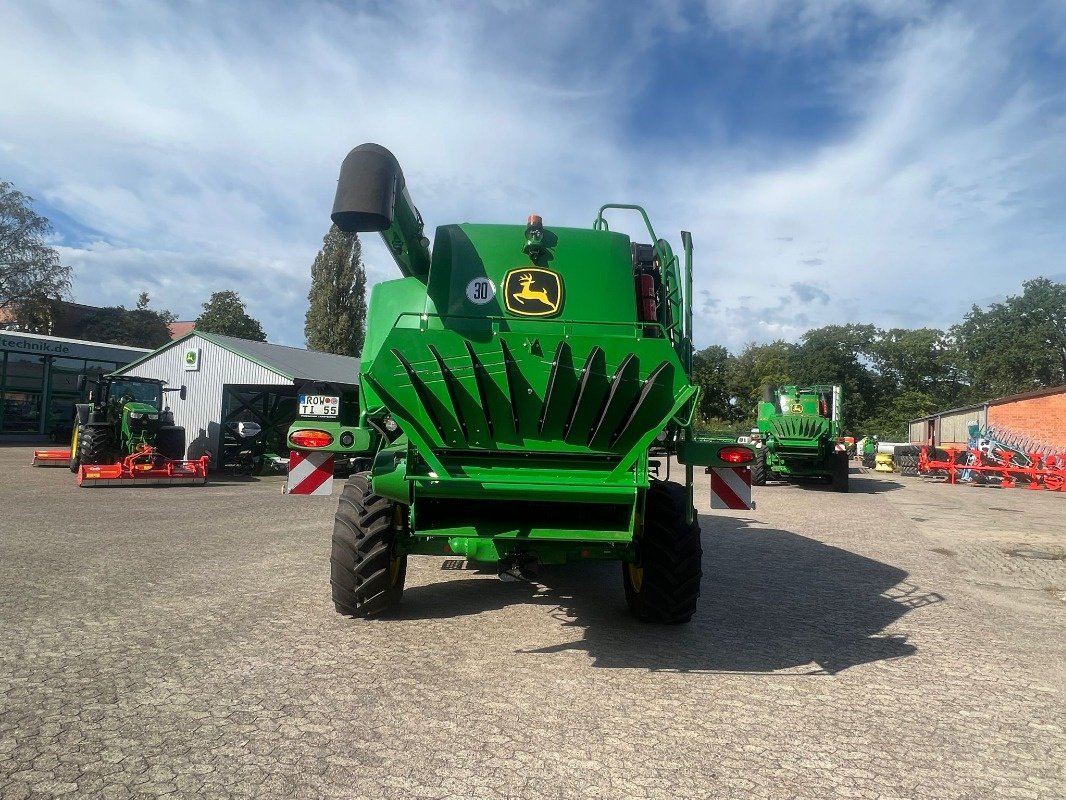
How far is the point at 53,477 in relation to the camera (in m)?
16.6

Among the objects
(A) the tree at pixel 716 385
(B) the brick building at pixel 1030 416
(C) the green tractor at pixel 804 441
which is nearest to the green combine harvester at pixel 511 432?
(C) the green tractor at pixel 804 441

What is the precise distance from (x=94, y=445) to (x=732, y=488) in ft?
53.7

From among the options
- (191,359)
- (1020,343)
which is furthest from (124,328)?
(1020,343)

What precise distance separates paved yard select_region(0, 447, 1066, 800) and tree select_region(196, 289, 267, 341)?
58689mm

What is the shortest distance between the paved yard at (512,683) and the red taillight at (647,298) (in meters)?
2.43

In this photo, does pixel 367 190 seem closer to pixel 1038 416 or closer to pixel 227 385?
pixel 227 385

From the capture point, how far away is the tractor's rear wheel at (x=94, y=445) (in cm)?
1677

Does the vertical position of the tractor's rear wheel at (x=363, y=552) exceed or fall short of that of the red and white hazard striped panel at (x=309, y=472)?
it falls short

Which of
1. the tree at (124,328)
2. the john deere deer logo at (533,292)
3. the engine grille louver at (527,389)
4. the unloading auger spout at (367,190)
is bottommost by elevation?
the engine grille louver at (527,389)

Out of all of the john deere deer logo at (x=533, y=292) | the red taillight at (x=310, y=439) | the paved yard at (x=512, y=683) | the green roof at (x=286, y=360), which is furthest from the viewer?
the green roof at (x=286, y=360)

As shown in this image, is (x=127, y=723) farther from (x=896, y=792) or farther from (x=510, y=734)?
(x=896, y=792)

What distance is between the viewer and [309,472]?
5.51m

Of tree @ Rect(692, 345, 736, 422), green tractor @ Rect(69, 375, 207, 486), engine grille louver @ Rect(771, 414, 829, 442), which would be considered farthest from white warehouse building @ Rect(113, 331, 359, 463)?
tree @ Rect(692, 345, 736, 422)

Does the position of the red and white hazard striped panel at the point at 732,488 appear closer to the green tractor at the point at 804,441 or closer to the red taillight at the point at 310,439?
the red taillight at the point at 310,439
